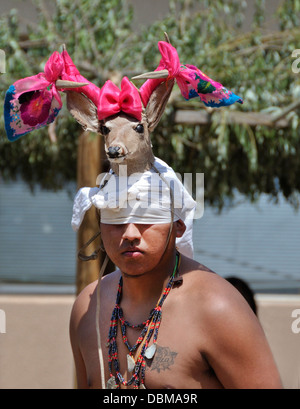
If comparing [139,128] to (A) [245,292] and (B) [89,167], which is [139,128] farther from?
(B) [89,167]

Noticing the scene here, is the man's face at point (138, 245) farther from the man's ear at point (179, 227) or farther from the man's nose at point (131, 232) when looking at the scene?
the man's ear at point (179, 227)

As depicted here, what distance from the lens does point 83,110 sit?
2283mm

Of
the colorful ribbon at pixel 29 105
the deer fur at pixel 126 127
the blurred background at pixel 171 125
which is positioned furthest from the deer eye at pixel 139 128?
the blurred background at pixel 171 125

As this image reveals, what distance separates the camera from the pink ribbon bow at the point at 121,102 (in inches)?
86.4

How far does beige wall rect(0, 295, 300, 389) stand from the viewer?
634cm

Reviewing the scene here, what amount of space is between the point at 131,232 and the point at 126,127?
379 millimetres

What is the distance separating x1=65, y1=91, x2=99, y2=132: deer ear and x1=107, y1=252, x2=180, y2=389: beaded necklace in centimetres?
57

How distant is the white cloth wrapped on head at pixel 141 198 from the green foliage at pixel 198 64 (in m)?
2.47

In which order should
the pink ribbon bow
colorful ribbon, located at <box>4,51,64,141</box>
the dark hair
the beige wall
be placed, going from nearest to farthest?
the pink ribbon bow, colorful ribbon, located at <box>4,51,64,141</box>, the dark hair, the beige wall

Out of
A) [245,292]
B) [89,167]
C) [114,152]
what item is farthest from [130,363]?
[89,167]

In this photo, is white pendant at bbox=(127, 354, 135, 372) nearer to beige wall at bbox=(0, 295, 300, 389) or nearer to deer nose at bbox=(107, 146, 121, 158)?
deer nose at bbox=(107, 146, 121, 158)

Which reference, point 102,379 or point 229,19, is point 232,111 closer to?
point 229,19

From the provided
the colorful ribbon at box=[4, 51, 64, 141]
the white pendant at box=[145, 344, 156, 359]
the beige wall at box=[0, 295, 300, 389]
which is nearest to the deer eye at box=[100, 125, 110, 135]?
the colorful ribbon at box=[4, 51, 64, 141]
